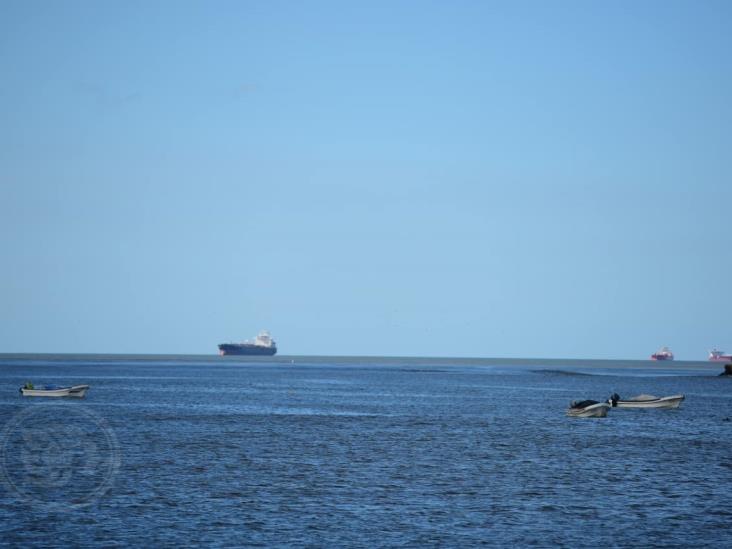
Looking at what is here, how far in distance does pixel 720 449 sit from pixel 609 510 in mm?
28619

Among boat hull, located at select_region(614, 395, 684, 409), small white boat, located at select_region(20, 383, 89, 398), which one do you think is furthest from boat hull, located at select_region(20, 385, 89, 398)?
boat hull, located at select_region(614, 395, 684, 409)

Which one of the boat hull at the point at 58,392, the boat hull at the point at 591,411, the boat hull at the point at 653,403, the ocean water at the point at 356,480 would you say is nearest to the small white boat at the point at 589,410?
the boat hull at the point at 591,411

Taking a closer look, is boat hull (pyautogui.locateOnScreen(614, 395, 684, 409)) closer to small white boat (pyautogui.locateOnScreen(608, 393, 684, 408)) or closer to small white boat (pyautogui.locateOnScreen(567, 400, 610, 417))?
small white boat (pyautogui.locateOnScreen(608, 393, 684, 408))

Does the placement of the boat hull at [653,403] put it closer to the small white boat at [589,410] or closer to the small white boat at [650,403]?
the small white boat at [650,403]

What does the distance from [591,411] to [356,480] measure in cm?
5080

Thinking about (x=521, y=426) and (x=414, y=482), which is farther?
(x=521, y=426)

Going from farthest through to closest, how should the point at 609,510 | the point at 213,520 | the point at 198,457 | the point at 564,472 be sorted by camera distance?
the point at 198,457
the point at 564,472
the point at 609,510
the point at 213,520


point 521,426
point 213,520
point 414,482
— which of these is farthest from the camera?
point 521,426

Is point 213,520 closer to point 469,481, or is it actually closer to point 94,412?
point 469,481

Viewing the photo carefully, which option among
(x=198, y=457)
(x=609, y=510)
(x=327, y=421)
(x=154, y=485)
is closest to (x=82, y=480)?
(x=154, y=485)

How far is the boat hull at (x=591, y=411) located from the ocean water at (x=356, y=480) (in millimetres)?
2548

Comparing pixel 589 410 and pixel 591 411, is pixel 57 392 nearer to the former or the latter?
pixel 589 410

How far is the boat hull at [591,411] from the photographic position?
9369 centimetres

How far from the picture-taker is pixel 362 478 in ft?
159
